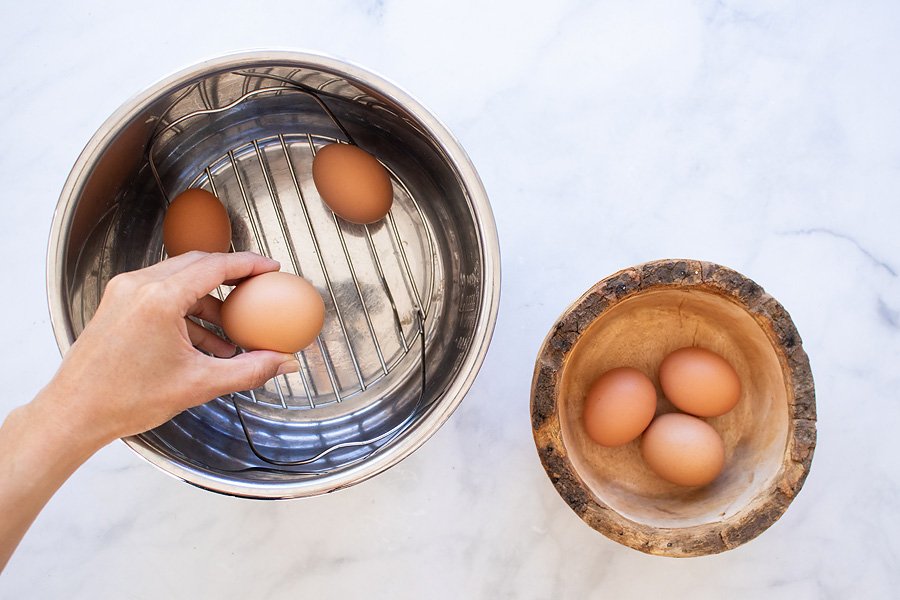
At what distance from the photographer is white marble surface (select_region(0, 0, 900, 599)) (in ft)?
2.82

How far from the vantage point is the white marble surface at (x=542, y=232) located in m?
0.86

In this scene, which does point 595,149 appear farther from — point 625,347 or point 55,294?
point 55,294

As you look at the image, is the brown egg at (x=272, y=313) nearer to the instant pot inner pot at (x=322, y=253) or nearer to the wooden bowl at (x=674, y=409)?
the instant pot inner pot at (x=322, y=253)

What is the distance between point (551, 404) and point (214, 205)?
1.60 feet

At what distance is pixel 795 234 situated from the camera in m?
0.90

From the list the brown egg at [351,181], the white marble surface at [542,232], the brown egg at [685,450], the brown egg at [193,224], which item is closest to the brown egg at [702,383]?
the brown egg at [685,450]

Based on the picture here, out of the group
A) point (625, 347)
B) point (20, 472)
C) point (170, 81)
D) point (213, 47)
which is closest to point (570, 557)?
point (625, 347)

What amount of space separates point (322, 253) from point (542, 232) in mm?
311

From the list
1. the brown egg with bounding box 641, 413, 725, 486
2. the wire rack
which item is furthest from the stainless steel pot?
the brown egg with bounding box 641, 413, 725, 486

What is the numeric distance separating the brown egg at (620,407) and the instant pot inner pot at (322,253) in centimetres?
Answer: 18

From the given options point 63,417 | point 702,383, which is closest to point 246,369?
point 63,417

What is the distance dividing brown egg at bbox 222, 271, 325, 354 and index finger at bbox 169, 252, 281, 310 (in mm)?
16

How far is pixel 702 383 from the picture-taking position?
0.76m

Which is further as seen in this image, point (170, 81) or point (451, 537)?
point (451, 537)
